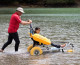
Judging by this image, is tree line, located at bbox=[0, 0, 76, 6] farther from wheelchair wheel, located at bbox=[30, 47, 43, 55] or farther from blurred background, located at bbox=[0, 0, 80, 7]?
wheelchair wheel, located at bbox=[30, 47, 43, 55]

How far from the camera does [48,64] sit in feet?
24.2

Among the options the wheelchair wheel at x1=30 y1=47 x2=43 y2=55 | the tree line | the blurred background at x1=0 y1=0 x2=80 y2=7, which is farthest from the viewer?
A: the tree line

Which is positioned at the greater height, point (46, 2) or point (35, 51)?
point (35, 51)

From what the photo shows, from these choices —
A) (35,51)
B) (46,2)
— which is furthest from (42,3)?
(35,51)

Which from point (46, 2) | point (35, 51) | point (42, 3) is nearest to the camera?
point (35, 51)

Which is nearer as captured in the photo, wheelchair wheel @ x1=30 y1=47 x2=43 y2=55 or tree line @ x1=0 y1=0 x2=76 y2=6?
wheelchair wheel @ x1=30 y1=47 x2=43 y2=55

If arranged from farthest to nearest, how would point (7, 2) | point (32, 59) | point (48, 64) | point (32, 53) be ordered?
point (7, 2) < point (32, 53) < point (32, 59) < point (48, 64)

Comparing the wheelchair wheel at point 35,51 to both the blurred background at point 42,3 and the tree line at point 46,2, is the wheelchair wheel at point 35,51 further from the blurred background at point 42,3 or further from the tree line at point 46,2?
the tree line at point 46,2

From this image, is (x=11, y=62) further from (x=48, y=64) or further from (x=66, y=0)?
(x=66, y=0)

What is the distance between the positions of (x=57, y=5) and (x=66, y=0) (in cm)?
382

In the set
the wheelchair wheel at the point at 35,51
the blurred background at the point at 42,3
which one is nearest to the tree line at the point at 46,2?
the blurred background at the point at 42,3

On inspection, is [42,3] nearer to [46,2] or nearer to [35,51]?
[46,2]

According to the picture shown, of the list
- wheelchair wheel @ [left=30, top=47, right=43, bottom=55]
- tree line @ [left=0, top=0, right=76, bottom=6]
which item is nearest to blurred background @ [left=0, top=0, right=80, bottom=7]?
tree line @ [left=0, top=0, right=76, bottom=6]

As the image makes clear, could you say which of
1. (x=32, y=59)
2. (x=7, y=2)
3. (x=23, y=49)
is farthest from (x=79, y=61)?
(x=7, y=2)
